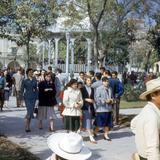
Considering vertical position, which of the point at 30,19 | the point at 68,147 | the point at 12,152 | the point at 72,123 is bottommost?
the point at 12,152

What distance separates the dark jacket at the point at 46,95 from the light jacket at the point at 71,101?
1.89 meters

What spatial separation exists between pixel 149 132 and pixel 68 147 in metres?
0.66

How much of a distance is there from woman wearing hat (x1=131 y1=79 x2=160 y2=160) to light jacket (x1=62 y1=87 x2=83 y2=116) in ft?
27.8

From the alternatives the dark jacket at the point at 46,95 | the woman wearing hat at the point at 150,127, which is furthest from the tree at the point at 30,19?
the woman wearing hat at the point at 150,127

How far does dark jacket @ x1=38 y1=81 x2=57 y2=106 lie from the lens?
1505 centimetres

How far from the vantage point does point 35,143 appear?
12.9 meters

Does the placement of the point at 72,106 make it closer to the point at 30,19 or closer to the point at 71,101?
the point at 71,101

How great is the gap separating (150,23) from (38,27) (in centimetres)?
543

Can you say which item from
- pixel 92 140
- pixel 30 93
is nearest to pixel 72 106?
pixel 92 140

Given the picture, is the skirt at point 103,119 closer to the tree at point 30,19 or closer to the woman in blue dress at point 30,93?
the woman in blue dress at point 30,93

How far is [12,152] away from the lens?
1155 centimetres

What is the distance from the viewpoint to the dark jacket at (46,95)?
1505 cm

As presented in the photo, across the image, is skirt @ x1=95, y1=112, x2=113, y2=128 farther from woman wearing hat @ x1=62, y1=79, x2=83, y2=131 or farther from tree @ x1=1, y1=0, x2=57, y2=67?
tree @ x1=1, y1=0, x2=57, y2=67

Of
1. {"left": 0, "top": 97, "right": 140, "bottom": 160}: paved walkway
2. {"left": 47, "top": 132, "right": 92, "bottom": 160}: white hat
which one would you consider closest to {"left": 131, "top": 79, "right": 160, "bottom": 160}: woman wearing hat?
{"left": 47, "top": 132, "right": 92, "bottom": 160}: white hat
